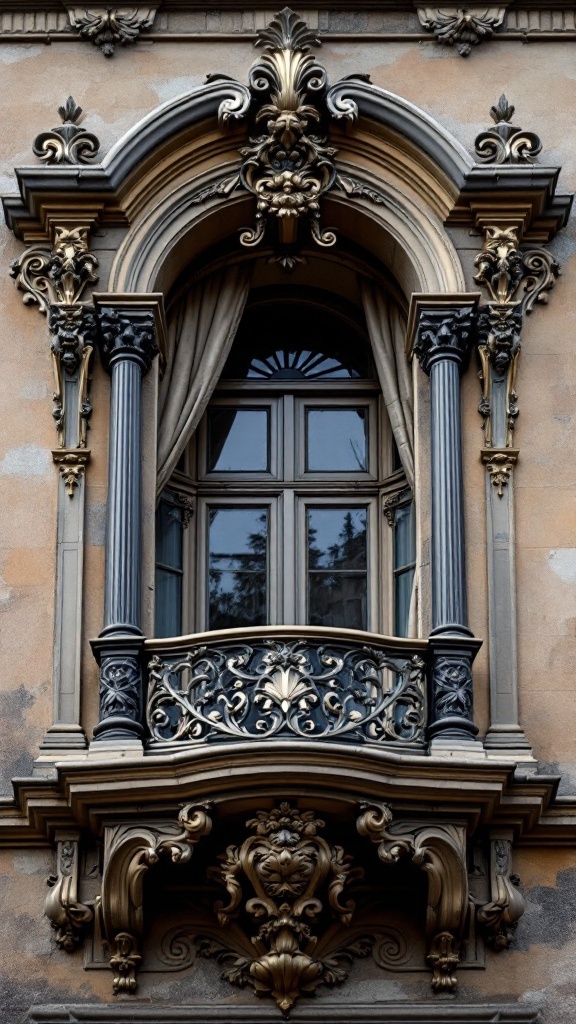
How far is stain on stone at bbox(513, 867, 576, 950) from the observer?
16891 millimetres

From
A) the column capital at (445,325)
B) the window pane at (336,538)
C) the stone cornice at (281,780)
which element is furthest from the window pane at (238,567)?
the stone cornice at (281,780)

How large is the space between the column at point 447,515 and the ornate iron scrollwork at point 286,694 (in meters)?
0.22

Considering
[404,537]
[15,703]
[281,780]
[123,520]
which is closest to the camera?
[281,780]

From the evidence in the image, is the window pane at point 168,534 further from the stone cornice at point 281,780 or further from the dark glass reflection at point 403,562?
the stone cornice at point 281,780

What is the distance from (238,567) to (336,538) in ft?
2.80

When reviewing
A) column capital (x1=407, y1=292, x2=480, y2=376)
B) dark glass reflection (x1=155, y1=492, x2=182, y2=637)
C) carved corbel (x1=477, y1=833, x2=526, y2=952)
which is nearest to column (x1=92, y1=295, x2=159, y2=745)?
dark glass reflection (x1=155, y1=492, x2=182, y2=637)

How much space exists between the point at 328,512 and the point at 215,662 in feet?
8.30

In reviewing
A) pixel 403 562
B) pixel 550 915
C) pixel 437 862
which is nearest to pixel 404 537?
pixel 403 562

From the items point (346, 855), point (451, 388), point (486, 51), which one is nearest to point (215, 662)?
point (346, 855)

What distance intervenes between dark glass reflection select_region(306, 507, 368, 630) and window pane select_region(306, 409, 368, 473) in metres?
0.41

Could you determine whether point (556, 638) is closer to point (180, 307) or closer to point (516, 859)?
point (516, 859)

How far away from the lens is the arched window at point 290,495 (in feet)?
61.9

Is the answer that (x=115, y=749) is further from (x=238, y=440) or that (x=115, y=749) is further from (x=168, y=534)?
(x=238, y=440)

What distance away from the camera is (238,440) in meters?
19.5
